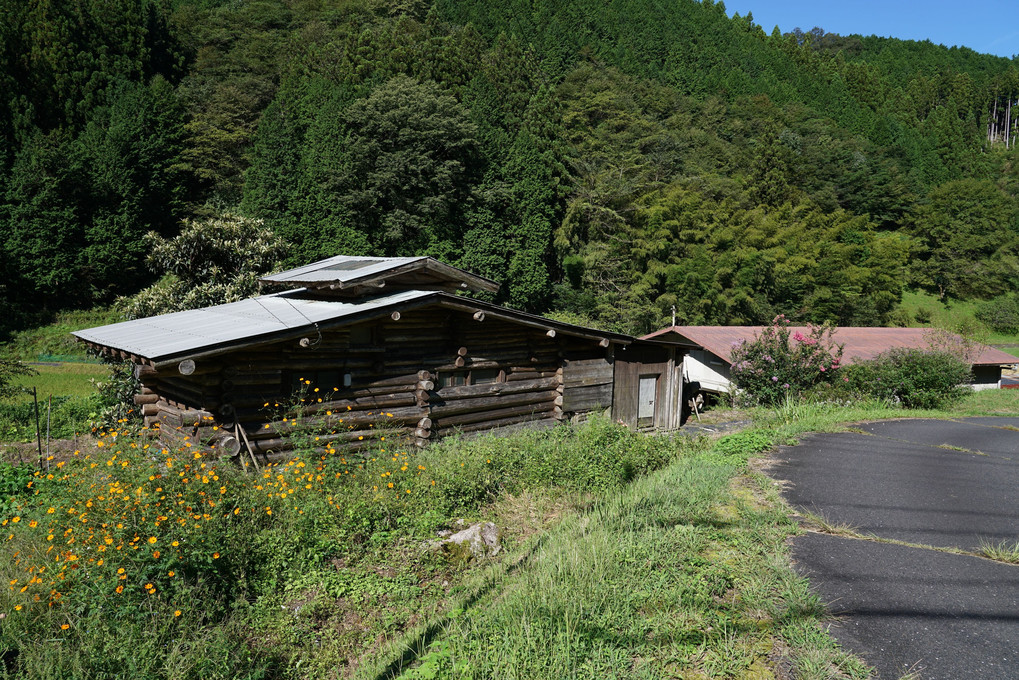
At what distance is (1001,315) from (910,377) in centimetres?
4992

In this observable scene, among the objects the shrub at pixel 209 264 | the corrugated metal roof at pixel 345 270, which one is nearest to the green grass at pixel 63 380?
the shrub at pixel 209 264

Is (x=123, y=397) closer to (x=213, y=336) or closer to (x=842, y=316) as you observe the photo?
(x=213, y=336)

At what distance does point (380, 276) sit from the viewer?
39.3 ft

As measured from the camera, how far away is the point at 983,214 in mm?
61969

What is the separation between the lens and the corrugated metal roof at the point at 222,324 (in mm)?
9000

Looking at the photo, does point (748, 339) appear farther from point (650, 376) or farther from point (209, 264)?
point (209, 264)

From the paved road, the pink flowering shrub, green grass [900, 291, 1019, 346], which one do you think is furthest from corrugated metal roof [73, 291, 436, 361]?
green grass [900, 291, 1019, 346]

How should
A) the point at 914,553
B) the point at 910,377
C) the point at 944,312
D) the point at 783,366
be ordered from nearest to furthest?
the point at 914,553 → the point at 783,366 → the point at 910,377 → the point at 944,312

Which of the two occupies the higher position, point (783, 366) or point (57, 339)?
point (783, 366)

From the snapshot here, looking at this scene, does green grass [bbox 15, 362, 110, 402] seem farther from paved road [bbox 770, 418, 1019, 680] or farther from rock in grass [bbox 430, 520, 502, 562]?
paved road [bbox 770, 418, 1019, 680]

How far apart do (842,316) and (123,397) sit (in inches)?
1923

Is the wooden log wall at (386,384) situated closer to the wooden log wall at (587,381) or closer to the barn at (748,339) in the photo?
the wooden log wall at (587,381)

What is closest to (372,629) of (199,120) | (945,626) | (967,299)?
(945,626)

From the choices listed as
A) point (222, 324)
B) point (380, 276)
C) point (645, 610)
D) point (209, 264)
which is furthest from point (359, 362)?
point (209, 264)
